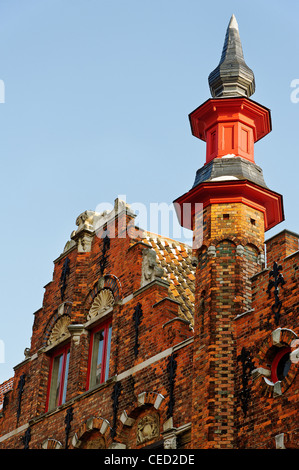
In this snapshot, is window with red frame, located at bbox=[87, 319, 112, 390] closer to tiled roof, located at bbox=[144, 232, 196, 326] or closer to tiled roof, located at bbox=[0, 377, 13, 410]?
tiled roof, located at bbox=[144, 232, 196, 326]

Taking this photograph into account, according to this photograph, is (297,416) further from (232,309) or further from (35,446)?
(35,446)

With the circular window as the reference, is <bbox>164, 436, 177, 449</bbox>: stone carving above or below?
below

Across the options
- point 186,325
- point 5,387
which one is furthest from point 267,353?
point 5,387

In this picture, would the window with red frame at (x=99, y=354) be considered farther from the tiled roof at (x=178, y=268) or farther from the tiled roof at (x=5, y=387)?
the tiled roof at (x=5, y=387)

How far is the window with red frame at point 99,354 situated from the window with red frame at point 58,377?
1190 mm

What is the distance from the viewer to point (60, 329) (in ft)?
78.7

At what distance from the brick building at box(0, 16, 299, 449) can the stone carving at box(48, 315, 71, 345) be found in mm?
56

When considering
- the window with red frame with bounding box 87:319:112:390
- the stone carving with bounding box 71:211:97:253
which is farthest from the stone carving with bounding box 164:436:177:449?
the stone carving with bounding box 71:211:97:253

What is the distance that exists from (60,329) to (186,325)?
533cm

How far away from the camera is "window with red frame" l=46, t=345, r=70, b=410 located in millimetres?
23203

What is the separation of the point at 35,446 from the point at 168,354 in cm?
532

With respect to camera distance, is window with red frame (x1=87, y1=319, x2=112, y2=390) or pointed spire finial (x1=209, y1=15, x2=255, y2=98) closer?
pointed spire finial (x1=209, y1=15, x2=255, y2=98)

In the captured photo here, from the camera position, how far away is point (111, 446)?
777 inches
